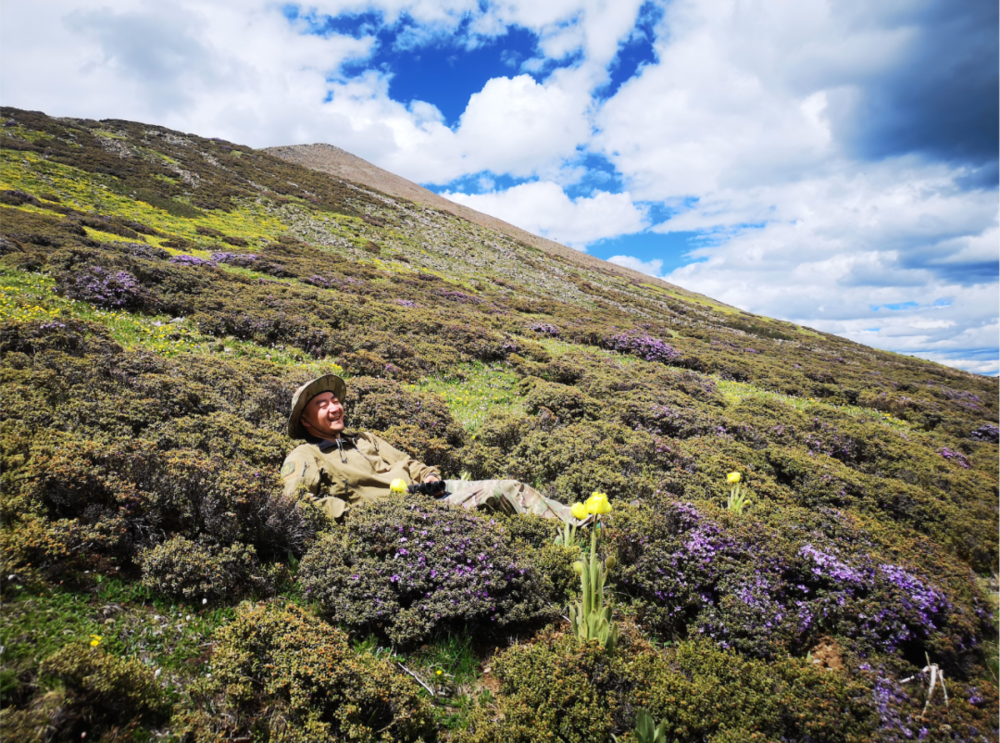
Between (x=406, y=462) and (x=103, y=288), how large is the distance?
35.6 feet

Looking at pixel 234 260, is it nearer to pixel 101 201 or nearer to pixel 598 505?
pixel 101 201

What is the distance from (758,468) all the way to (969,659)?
4.39 meters

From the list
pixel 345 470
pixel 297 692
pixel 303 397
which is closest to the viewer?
pixel 297 692

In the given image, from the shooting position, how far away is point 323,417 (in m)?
5.61

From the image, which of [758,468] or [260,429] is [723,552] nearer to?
[758,468]

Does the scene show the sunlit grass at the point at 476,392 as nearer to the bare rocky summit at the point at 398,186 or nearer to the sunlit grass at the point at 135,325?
the sunlit grass at the point at 135,325

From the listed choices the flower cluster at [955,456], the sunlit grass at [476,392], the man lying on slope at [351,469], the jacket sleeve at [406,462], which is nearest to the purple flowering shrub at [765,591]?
the man lying on slope at [351,469]

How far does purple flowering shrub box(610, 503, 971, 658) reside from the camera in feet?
12.5

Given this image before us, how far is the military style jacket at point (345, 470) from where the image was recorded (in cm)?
485

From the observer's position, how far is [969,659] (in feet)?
12.4

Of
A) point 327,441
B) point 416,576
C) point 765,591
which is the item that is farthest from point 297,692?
point 765,591

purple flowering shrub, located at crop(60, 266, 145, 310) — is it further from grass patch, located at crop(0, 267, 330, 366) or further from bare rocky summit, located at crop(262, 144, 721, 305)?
bare rocky summit, located at crop(262, 144, 721, 305)

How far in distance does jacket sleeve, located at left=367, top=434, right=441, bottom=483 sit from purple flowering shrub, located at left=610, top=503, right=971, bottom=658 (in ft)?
8.55

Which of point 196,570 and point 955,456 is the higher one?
point 955,456
